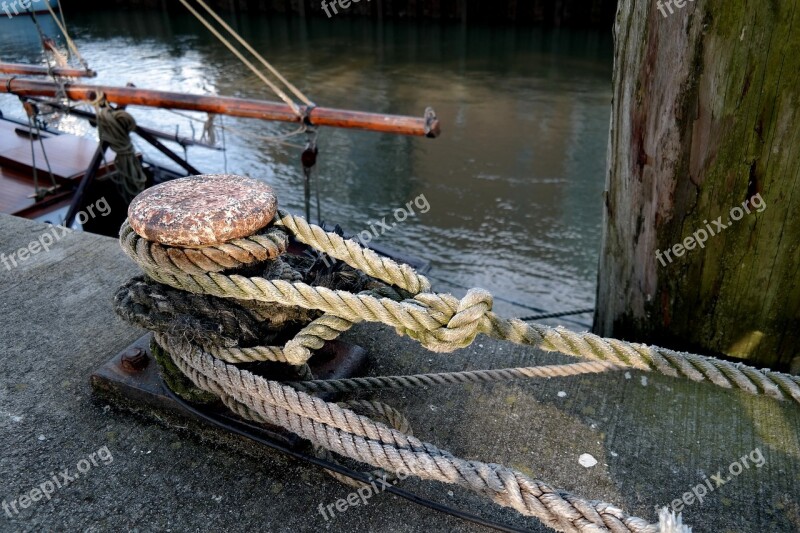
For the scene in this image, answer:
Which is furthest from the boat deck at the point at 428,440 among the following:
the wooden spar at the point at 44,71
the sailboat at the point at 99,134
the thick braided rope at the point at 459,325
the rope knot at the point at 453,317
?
the wooden spar at the point at 44,71

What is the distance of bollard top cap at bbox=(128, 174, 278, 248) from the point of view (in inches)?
70.9

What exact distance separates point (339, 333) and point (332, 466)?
0.43 metres

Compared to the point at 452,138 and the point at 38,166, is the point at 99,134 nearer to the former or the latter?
the point at 38,166

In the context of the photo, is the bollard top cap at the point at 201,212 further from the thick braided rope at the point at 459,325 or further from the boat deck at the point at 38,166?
the boat deck at the point at 38,166

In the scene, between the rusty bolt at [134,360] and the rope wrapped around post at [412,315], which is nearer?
the rope wrapped around post at [412,315]

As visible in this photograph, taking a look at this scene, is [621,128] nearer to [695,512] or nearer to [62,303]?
[695,512]

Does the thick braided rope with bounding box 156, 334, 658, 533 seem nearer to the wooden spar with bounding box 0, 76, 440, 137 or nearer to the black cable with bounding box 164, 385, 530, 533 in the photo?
the black cable with bounding box 164, 385, 530, 533

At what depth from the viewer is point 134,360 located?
2.31 meters

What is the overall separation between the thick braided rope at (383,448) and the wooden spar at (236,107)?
11.2 feet

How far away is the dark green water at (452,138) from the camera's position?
8.03 meters

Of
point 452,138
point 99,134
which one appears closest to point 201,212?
point 99,134

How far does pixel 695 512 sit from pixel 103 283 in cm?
278

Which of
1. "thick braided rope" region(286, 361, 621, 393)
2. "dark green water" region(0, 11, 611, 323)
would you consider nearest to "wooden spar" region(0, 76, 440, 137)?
"dark green water" region(0, 11, 611, 323)

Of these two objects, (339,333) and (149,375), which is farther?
(149,375)
